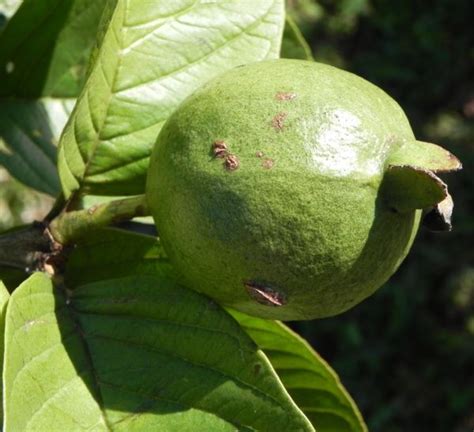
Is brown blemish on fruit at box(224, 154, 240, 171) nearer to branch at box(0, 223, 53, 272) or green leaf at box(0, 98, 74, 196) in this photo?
branch at box(0, 223, 53, 272)

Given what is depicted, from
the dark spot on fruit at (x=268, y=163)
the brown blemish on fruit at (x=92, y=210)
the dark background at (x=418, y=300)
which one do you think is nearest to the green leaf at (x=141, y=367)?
the brown blemish on fruit at (x=92, y=210)

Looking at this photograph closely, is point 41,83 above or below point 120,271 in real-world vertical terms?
above

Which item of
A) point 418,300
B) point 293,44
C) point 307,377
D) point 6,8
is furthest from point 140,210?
point 418,300

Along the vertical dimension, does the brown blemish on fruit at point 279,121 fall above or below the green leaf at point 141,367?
above

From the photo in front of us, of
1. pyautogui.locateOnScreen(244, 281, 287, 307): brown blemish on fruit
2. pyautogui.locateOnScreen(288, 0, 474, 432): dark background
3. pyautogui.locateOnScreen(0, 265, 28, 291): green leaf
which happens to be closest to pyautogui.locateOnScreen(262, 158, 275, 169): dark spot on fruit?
pyautogui.locateOnScreen(244, 281, 287, 307): brown blemish on fruit

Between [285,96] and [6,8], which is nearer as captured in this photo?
[285,96]

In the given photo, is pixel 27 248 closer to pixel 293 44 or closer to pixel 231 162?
pixel 231 162

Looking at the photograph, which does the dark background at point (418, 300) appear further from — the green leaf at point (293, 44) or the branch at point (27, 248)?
the branch at point (27, 248)
